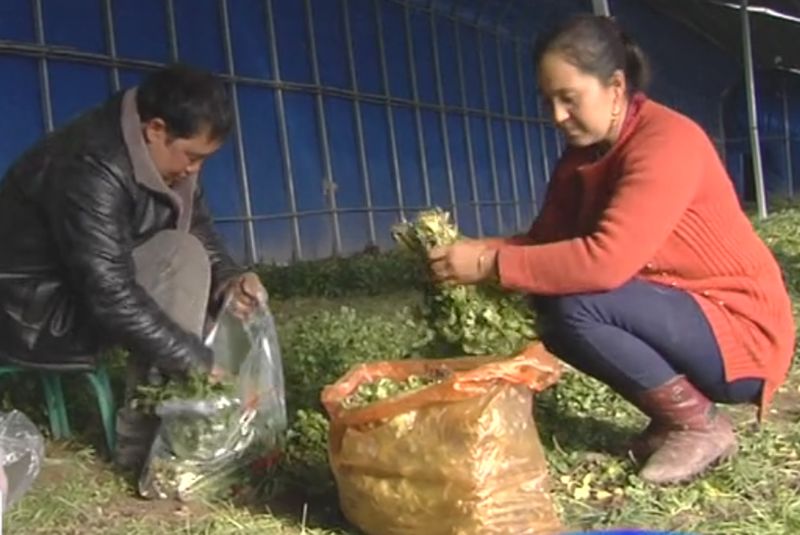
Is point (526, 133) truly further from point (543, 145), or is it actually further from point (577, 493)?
point (577, 493)

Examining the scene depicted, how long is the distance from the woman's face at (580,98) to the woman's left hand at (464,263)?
0.34 meters

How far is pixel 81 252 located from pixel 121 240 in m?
0.10

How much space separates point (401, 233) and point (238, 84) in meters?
6.26

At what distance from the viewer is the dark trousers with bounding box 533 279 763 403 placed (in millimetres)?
2861

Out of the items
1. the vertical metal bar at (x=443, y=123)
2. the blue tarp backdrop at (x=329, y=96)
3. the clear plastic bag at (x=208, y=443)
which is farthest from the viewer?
the vertical metal bar at (x=443, y=123)

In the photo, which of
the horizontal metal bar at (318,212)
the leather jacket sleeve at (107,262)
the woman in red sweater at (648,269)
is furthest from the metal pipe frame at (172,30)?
the woman in red sweater at (648,269)

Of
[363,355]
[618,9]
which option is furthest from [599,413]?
[618,9]

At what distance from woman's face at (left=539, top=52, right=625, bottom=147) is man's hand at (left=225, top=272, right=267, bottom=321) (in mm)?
1002

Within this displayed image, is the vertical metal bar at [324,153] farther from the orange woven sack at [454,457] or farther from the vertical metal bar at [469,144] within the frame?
the orange woven sack at [454,457]

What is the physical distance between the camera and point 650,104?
2.96 meters

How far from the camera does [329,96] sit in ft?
34.0

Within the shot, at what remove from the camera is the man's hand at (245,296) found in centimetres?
349

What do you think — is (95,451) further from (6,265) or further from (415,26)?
(415,26)

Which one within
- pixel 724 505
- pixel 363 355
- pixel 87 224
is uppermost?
pixel 87 224
